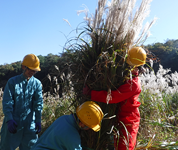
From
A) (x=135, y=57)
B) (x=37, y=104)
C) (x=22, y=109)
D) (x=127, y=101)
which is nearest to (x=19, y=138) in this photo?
(x=22, y=109)

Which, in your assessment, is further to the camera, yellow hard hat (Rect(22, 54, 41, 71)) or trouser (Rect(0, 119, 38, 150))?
yellow hard hat (Rect(22, 54, 41, 71))

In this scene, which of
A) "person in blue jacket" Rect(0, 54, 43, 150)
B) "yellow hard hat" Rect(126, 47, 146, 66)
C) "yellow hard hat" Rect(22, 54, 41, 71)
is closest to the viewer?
"yellow hard hat" Rect(126, 47, 146, 66)

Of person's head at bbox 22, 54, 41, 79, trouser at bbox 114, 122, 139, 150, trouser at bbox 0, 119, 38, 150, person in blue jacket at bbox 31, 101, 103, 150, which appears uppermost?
person's head at bbox 22, 54, 41, 79

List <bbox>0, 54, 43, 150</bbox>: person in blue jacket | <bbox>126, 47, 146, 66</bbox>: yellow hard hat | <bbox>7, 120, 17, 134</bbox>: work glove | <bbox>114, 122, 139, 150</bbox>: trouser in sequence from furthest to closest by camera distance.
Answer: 1. <bbox>0, 54, 43, 150</bbox>: person in blue jacket
2. <bbox>7, 120, 17, 134</bbox>: work glove
3. <bbox>114, 122, 139, 150</bbox>: trouser
4. <bbox>126, 47, 146, 66</bbox>: yellow hard hat

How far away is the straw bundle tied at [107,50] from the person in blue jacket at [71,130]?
0.25 meters

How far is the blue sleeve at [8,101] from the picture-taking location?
8.65 ft

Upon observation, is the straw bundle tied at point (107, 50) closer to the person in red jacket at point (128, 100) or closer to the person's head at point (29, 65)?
the person in red jacket at point (128, 100)

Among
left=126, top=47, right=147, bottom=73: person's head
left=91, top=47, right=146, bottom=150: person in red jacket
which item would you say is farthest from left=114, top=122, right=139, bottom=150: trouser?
left=126, top=47, right=147, bottom=73: person's head

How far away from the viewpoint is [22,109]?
2869 mm

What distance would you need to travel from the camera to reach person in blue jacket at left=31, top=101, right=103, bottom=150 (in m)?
1.76

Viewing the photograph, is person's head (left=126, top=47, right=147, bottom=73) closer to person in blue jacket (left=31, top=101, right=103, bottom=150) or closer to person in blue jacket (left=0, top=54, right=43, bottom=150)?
person in blue jacket (left=31, top=101, right=103, bottom=150)

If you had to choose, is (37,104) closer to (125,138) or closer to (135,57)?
(125,138)

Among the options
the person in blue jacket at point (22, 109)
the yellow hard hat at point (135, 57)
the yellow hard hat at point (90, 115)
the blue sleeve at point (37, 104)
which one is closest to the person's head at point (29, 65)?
the person in blue jacket at point (22, 109)

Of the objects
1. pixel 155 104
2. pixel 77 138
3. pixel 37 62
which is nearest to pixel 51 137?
pixel 77 138
